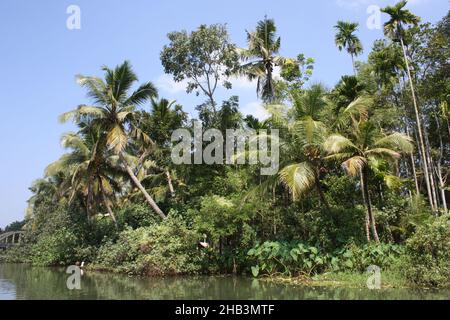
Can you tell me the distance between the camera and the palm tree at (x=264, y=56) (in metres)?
22.2

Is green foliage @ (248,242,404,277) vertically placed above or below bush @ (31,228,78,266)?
below

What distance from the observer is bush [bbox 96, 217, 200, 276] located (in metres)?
16.9

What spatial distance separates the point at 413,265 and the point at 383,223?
3.79 m

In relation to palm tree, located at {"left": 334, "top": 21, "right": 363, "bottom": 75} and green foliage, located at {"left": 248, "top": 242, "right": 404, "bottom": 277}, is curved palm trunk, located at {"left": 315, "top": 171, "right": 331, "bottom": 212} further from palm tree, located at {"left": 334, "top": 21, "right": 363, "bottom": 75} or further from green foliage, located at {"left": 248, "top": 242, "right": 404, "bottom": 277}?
palm tree, located at {"left": 334, "top": 21, "right": 363, "bottom": 75}

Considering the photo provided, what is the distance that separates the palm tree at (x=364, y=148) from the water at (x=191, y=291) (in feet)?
12.4

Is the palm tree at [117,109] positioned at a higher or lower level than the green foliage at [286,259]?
higher

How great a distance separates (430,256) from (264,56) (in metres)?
13.5

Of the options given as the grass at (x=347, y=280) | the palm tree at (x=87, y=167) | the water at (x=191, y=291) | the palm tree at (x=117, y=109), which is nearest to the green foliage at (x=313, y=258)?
the grass at (x=347, y=280)

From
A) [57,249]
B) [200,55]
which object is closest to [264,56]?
[200,55]

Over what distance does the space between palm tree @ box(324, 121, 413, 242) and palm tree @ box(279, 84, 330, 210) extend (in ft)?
1.94

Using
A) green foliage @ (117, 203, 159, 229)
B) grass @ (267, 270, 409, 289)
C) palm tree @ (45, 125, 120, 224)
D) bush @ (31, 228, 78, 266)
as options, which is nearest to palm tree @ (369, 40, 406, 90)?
grass @ (267, 270, 409, 289)

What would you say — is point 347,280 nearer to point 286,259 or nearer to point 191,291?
point 286,259

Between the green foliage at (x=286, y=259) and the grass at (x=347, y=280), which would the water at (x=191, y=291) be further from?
the green foliage at (x=286, y=259)
